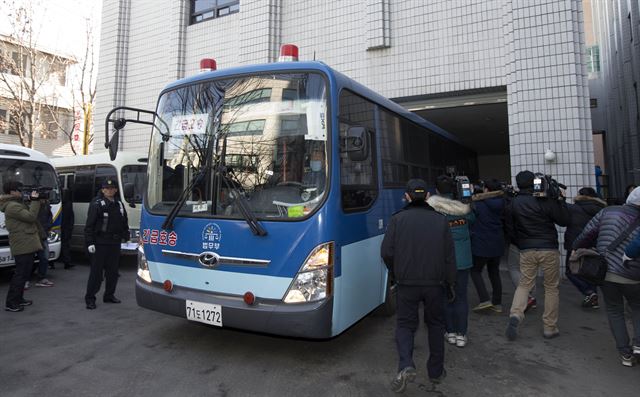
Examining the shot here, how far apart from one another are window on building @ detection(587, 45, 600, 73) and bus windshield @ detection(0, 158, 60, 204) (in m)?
23.1

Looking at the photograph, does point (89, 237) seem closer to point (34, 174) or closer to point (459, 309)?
point (34, 174)

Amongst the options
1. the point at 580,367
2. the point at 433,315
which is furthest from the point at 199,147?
the point at 580,367

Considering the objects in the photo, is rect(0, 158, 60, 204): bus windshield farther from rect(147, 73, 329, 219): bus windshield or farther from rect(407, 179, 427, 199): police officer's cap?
rect(407, 179, 427, 199): police officer's cap

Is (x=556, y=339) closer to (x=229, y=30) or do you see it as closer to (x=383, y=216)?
(x=383, y=216)

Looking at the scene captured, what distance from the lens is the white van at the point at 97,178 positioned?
28.9 ft

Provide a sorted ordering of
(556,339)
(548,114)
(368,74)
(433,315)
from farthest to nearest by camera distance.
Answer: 1. (368,74)
2. (548,114)
3. (556,339)
4. (433,315)

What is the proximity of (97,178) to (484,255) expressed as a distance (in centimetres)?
896

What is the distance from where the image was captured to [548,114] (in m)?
7.55

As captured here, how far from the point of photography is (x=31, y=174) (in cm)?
814

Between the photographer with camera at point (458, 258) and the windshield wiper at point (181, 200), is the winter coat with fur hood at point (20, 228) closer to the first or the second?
the windshield wiper at point (181, 200)

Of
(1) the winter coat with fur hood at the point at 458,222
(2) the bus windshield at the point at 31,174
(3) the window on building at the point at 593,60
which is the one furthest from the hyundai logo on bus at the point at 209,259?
(3) the window on building at the point at 593,60

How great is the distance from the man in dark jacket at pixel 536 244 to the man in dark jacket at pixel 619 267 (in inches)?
17.9

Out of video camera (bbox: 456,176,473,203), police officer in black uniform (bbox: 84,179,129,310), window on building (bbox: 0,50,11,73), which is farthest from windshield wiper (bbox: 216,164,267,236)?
window on building (bbox: 0,50,11,73)

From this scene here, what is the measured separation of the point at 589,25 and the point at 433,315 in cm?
2783
